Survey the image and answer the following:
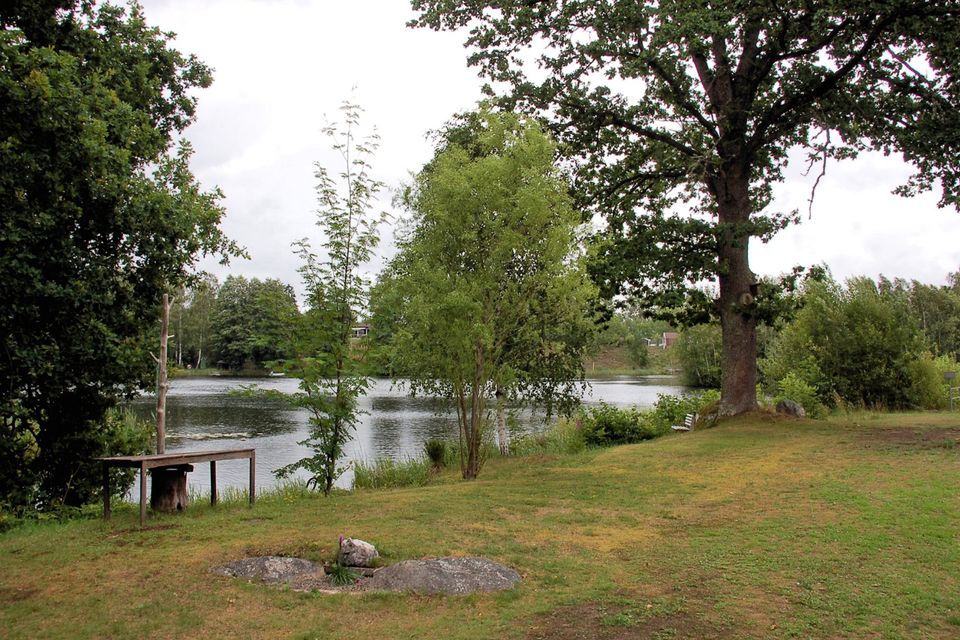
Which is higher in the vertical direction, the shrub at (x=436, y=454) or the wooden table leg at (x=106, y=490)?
the wooden table leg at (x=106, y=490)

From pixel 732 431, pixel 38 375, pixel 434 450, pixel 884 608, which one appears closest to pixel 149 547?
pixel 38 375

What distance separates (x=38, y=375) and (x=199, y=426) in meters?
19.7

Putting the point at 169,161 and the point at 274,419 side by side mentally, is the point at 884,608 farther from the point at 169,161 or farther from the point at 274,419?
the point at 274,419

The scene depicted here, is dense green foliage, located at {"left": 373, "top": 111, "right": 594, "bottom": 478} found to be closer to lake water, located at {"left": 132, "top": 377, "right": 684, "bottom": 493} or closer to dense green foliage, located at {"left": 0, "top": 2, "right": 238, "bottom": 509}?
dense green foliage, located at {"left": 0, "top": 2, "right": 238, "bottom": 509}

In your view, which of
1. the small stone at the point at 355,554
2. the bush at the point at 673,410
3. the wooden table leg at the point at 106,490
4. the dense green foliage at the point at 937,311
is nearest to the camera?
the small stone at the point at 355,554

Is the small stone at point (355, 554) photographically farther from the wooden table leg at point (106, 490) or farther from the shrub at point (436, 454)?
the shrub at point (436, 454)

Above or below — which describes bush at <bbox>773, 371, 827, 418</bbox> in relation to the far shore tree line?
below

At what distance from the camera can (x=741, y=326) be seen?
16672 mm

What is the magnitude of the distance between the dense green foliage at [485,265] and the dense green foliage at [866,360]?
14170 millimetres

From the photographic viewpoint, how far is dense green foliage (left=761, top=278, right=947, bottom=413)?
22578 millimetres

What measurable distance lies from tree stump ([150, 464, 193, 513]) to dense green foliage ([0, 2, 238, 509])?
1943 millimetres

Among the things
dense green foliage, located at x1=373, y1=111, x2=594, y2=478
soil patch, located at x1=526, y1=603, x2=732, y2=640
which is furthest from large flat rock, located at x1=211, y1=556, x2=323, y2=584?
dense green foliage, located at x1=373, y1=111, x2=594, y2=478

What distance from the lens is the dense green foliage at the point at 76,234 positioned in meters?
8.35

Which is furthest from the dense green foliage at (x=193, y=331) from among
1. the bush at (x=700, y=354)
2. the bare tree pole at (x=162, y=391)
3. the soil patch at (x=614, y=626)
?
the soil patch at (x=614, y=626)
